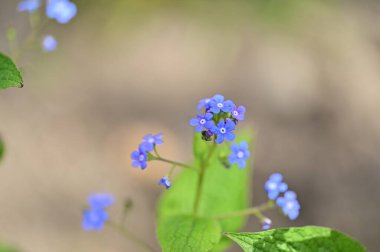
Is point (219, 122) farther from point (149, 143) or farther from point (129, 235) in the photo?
point (129, 235)

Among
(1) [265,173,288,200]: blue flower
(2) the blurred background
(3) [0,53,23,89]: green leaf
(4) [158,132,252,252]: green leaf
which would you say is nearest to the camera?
(3) [0,53,23,89]: green leaf

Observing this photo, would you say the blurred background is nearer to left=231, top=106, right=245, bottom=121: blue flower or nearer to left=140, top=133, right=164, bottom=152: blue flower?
left=140, top=133, right=164, bottom=152: blue flower

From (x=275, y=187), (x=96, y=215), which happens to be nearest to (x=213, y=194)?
(x=275, y=187)

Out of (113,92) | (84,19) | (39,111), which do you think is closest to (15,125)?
(39,111)

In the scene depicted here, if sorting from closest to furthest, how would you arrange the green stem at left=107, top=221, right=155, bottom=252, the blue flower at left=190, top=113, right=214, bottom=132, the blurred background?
the blue flower at left=190, top=113, right=214, bottom=132
the green stem at left=107, top=221, right=155, bottom=252
the blurred background

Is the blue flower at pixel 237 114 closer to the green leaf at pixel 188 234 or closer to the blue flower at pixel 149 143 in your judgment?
the blue flower at pixel 149 143

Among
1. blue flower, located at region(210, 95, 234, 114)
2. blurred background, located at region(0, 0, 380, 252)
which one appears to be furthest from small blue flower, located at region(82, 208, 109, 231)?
blurred background, located at region(0, 0, 380, 252)

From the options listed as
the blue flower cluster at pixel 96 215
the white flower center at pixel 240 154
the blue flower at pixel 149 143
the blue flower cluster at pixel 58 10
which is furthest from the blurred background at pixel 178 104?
the blue flower at pixel 149 143
